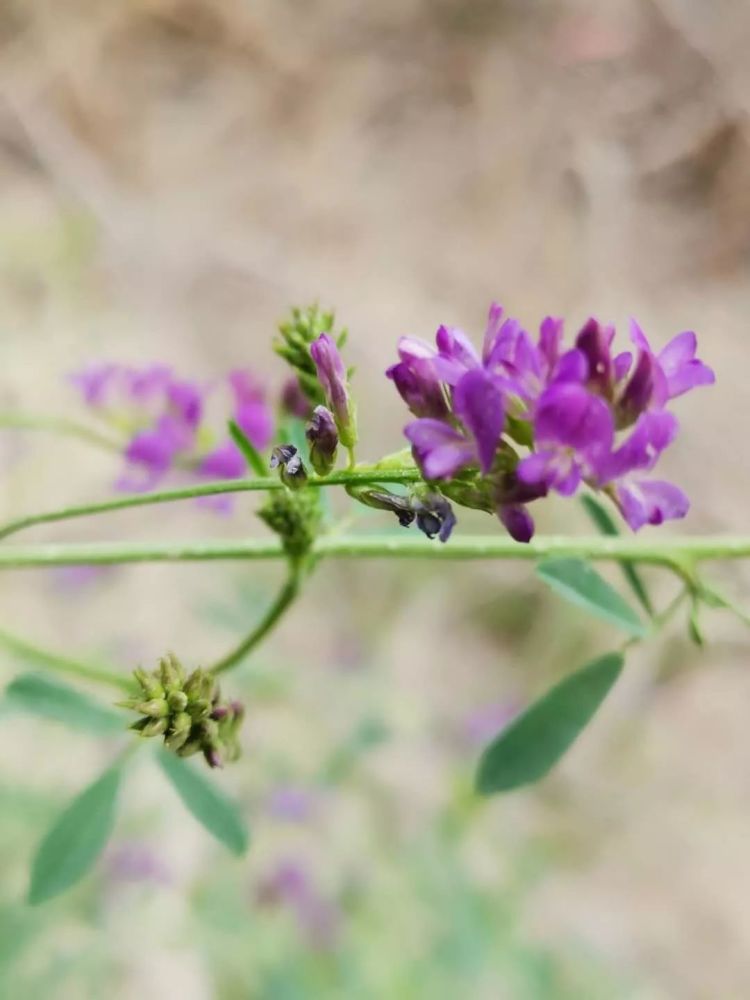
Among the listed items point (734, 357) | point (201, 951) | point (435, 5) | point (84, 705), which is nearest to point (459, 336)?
point (84, 705)

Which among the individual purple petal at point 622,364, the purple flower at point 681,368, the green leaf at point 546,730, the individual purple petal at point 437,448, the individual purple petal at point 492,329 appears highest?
the purple flower at point 681,368

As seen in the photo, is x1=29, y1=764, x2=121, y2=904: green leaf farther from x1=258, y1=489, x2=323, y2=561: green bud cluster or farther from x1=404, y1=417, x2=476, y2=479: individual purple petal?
x1=404, y1=417, x2=476, y2=479: individual purple petal

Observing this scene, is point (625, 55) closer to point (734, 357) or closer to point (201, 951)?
point (734, 357)

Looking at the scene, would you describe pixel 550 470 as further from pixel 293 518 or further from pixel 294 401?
pixel 294 401

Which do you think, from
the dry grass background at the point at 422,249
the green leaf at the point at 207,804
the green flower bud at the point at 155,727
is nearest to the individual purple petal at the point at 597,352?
the green flower bud at the point at 155,727

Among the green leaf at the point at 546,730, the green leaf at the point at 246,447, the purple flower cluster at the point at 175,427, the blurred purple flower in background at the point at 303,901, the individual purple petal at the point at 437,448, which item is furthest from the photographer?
the blurred purple flower in background at the point at 303,901

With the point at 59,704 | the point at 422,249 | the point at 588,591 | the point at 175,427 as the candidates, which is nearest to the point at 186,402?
the point at 175,427

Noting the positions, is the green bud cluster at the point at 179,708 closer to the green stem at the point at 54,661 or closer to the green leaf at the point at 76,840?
the green stem at the point at 54,661

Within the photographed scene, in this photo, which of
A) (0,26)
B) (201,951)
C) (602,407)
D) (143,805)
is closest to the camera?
(602,407)
